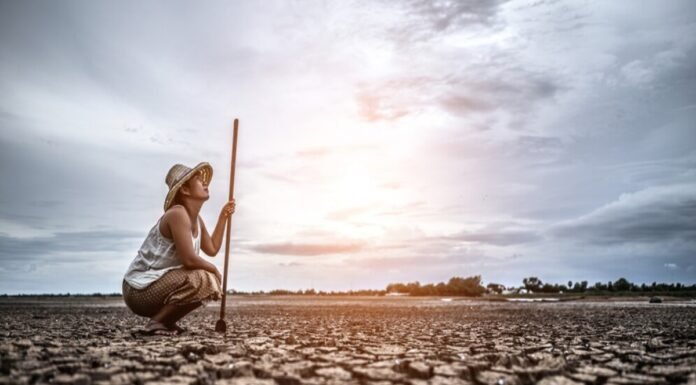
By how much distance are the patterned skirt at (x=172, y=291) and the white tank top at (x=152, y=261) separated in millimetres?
66

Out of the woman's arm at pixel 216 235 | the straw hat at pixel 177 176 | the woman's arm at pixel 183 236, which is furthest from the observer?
the woman's arm at pixel 216 235

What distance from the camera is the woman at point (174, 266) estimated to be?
564 centimetres

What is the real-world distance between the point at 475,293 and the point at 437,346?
68707 mm

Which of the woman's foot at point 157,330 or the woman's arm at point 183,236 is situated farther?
the woman's foot at point 157,330

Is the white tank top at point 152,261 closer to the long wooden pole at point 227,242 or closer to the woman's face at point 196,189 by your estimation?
the woman's face at point 196,189

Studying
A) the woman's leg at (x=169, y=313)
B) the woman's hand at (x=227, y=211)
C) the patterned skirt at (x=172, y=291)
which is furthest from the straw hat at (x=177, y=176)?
→ the woman's leg at (x=169, y=313)

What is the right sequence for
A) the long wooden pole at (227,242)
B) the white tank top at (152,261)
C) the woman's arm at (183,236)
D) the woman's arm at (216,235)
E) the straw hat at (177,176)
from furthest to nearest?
1. the long wooden pole at (227,242)
2. the woman's arm at (216,235)
3. the straw hat at (177,176)
4. the white tank top at (152,261)
5. the woman's arm at (183,236)

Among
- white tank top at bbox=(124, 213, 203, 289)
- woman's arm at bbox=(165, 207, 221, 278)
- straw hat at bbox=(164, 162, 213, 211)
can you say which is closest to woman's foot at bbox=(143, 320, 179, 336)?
white tank top at bbox=(124, 213, 203, 289)

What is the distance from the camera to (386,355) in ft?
15.7

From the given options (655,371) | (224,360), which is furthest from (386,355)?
(655,371)

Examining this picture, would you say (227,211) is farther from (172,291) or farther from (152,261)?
(172,291)

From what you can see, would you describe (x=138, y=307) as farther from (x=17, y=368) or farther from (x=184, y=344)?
(x=17, y=368)

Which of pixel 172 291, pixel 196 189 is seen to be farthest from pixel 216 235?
pixel 172 291

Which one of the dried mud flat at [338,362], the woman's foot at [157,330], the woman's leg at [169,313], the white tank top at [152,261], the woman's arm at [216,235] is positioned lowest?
the dried mud flat at [338,362]
